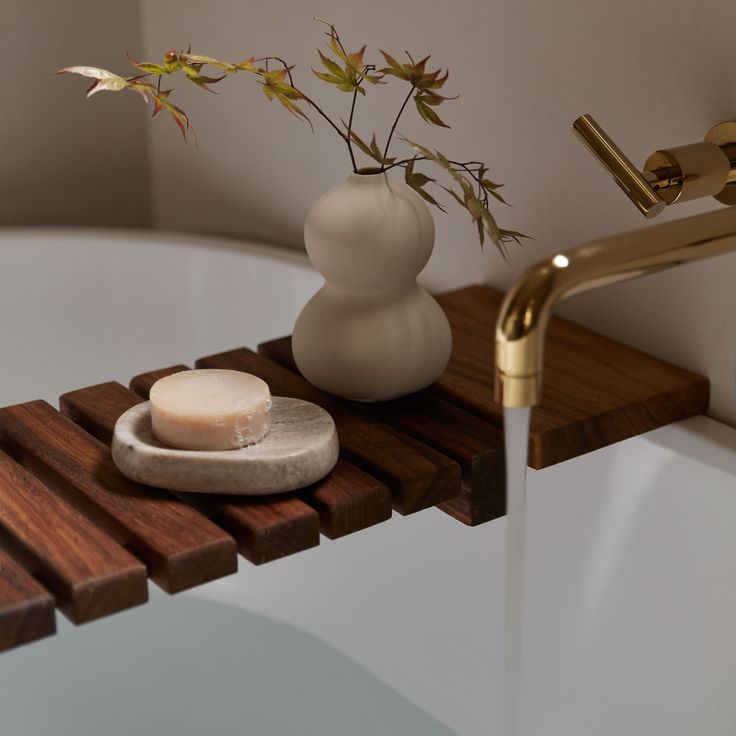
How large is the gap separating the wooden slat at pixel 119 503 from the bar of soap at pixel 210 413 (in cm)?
5

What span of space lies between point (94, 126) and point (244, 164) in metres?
0.30

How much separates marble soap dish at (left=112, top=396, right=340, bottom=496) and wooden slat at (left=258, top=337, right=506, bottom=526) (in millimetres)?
108

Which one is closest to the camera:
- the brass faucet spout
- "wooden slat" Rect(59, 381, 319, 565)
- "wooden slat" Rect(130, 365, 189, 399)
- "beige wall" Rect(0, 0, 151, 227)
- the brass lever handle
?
the brass faucet spout

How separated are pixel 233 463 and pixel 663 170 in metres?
0.41

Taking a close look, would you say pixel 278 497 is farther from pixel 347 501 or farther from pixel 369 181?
pixel 369 181

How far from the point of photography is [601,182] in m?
1.17

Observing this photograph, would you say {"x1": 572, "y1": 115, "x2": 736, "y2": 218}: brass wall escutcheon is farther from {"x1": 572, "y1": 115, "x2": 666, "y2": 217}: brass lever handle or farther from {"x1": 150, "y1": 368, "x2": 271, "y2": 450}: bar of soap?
{"x1": 150, "y1": 368, "x2": 271, "y2": 450}: bar of soap

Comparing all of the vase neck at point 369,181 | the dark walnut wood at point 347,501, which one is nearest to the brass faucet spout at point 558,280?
the dark walnut wood at point 347,501

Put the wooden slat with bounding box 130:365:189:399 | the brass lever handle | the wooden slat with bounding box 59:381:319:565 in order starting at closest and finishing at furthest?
1. the wooden slat with bounding box 59:381:319:565
2. the brass lever handle
3. the wooden slat with bounding box 130:365:189:399

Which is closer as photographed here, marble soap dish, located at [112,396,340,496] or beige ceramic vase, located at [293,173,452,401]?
marble soap dish, located at [112,396,340,496]

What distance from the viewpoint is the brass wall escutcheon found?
910 millimetres

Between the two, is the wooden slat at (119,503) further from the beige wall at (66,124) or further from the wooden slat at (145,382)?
the beige wall at (66,124)

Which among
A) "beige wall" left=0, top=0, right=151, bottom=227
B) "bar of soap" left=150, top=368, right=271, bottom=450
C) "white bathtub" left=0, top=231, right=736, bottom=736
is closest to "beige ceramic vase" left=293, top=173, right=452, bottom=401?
"bar of soap" left=150, top=368, right=271, bottom=450

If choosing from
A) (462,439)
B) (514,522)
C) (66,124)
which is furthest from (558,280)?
(66,124)
